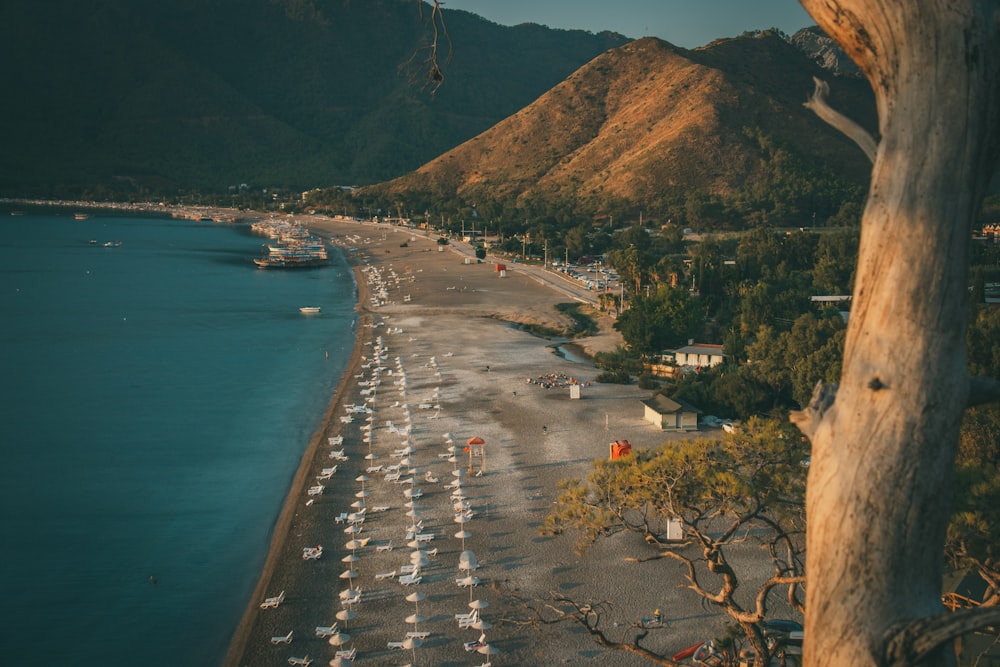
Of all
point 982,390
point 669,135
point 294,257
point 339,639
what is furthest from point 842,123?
point 669,135

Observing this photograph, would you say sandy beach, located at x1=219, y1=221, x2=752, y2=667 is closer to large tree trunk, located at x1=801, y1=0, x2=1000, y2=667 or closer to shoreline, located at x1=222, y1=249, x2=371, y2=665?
shoreline, located at x1=222, y1=249, x2=371, y2=665

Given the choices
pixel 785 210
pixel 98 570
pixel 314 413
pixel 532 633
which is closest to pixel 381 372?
pixel 314 413

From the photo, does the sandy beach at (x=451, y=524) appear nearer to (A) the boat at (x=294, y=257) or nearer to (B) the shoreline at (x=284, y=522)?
(B) the shoreline at (x=284, y=522)

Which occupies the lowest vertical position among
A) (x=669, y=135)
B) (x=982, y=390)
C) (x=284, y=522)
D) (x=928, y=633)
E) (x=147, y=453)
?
(x=147, y=453)

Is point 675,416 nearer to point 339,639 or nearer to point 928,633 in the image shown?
point 339,639

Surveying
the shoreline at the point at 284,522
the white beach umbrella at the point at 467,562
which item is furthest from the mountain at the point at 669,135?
the white beach umbrella at the point at 467,562

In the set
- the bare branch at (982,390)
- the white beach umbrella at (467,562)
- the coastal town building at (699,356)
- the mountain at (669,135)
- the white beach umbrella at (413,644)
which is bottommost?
the white beach umbrella at (413,644)

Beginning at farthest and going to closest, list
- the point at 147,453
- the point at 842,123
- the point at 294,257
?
the point at 294,257 → the point at 147,453 → the point at 842,123

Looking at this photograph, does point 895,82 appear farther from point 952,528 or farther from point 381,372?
point 381,372
